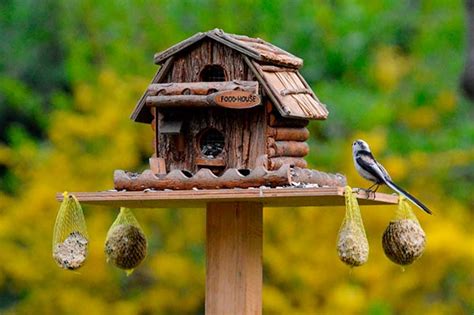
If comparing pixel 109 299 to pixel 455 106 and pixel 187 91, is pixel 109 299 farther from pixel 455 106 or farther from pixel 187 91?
pixel 187 91

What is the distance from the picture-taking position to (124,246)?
518cm

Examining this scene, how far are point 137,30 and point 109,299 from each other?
2371 mm

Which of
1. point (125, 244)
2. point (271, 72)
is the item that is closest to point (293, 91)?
point (271, 72)

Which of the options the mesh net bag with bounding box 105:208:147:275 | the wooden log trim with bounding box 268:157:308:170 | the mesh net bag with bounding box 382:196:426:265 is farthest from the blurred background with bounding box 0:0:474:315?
the wooden log trim with bounding box 268:157:308:170

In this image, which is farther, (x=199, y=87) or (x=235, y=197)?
(x=199, y=87)

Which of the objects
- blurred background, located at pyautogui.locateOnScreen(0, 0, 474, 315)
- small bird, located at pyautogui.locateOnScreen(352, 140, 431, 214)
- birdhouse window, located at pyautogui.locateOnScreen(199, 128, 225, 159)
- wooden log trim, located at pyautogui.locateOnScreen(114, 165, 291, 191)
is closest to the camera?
wooden log trim, located at pyautogui.locateOnScreen(114, 165, 291, 191)

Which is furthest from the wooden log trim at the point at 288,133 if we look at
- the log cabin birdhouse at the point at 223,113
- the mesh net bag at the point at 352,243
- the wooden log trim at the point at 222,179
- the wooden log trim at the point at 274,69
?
the mesh net bag at the point at 352,243

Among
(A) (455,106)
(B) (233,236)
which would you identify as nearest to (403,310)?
(A) (455,106)

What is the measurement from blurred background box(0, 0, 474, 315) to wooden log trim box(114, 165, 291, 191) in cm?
509

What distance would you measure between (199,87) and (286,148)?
1.31 feet

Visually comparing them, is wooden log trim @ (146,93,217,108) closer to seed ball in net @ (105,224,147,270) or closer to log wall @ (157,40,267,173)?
log wall @ (157,40,267,173)

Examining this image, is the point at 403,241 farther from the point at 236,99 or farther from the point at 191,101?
the point at 191,101

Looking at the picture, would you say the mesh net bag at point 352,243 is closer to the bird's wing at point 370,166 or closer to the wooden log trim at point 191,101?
the bird's wing at point 370,166

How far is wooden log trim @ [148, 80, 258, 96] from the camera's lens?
185 inches
